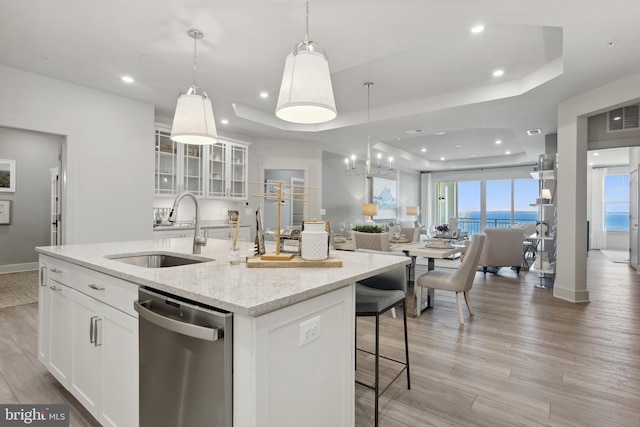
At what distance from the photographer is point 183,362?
1.15m

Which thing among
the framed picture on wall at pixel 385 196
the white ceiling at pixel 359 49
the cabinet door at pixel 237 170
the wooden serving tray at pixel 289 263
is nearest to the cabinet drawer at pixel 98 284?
the wooden serving tray at pixel 289 263

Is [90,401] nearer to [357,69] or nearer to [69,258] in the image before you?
[69,258]

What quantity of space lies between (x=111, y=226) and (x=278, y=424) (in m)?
4.07

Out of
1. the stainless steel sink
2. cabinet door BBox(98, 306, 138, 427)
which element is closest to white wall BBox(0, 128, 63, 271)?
the stainless steel sink

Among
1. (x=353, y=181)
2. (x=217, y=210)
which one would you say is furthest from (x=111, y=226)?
(x=353, y=181)

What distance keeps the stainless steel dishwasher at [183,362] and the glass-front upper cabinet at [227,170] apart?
4377 mm

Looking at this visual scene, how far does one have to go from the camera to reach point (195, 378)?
1.12m

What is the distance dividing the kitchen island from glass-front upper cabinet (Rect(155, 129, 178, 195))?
3302mm

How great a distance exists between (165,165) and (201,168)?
578 mm

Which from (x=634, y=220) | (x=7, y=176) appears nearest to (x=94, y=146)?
(x=7, y=176)

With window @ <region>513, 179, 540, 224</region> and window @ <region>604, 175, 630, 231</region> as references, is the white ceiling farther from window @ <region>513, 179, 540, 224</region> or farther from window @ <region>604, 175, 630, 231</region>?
window @ <region>604, 175, 630, 231</region>

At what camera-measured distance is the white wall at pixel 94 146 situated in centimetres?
359

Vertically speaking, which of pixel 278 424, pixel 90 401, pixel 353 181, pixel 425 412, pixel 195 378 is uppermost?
pixel 353 181

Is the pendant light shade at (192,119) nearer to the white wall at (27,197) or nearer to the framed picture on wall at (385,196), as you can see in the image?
the white wall at (27,197)
